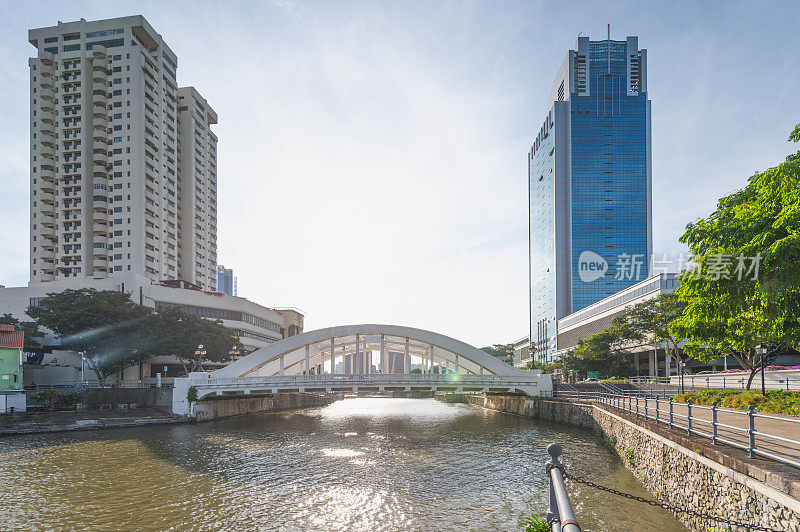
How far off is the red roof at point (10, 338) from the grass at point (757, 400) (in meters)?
50.3

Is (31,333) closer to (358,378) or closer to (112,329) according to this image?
(112,329)

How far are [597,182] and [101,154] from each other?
362 ft

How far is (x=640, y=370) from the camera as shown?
275 feet

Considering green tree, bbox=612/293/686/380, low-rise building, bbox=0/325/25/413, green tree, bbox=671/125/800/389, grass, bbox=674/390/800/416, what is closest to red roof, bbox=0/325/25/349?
low-rise building, bbox=0/325/25/413

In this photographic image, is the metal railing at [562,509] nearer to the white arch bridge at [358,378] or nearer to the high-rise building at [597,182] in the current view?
the white arch bridge at [358,378]

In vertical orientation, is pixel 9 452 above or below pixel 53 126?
below

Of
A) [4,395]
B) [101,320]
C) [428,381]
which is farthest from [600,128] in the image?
Answer: [4,395]

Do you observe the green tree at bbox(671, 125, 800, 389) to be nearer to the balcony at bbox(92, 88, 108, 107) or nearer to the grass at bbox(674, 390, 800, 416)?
the grass at bbox(674, 390, 800, 416)

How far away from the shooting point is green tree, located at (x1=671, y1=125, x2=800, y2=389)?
13859mm

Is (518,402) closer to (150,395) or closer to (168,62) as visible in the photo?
(150,395)

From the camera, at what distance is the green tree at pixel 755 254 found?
13859mm

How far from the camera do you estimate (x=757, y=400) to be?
22312 millimetres

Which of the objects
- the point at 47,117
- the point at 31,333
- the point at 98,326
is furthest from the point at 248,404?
the point at 47,117

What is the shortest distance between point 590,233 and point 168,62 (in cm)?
10255
